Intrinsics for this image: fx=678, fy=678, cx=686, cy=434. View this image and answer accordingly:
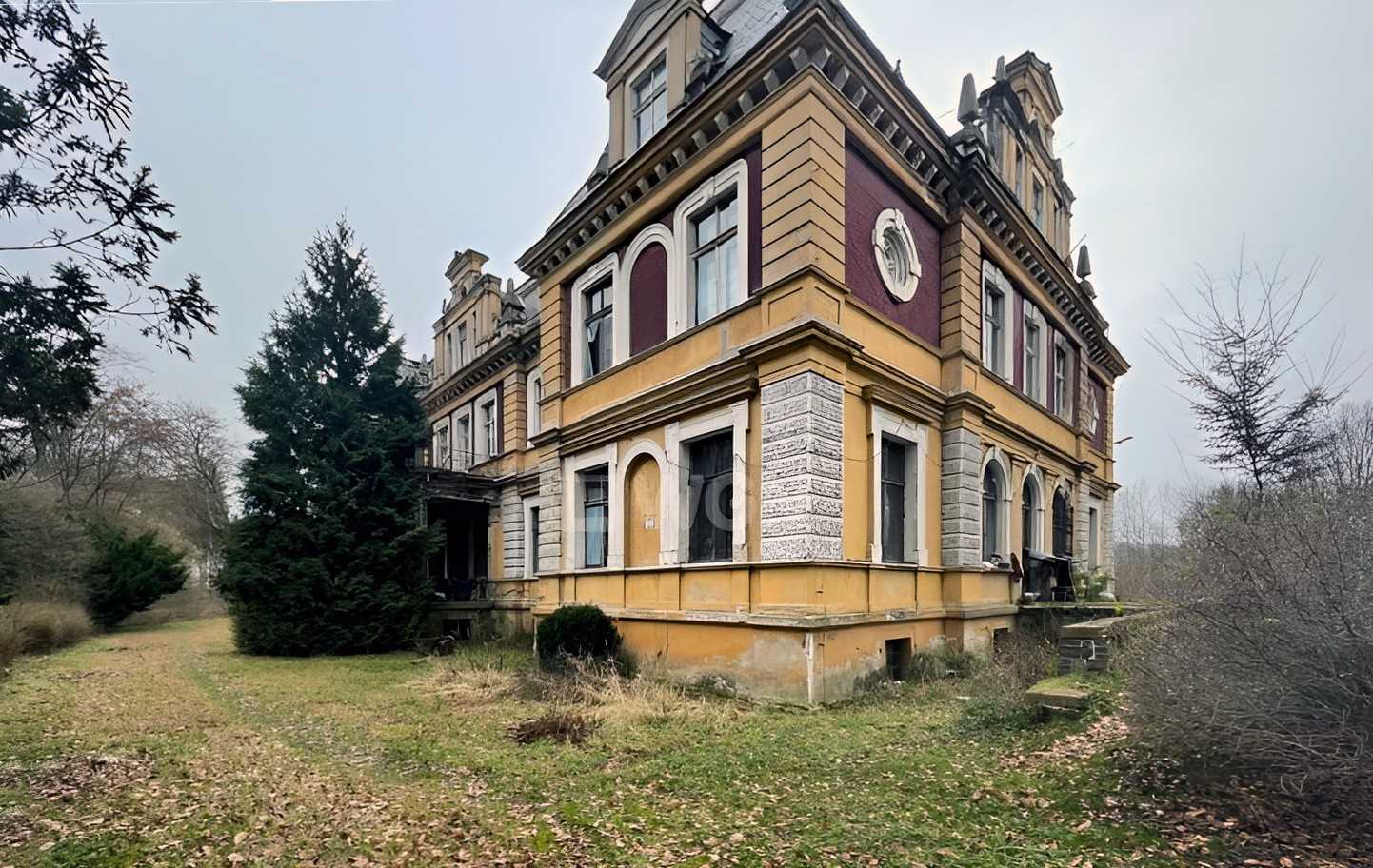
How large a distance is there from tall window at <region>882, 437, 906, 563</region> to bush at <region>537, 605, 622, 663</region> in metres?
4.93

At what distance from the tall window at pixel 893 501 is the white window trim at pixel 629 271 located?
4378 millimetres

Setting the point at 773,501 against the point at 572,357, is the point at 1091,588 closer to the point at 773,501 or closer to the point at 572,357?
the point at 773,501

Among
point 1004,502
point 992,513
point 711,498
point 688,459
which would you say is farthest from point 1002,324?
point 711,498

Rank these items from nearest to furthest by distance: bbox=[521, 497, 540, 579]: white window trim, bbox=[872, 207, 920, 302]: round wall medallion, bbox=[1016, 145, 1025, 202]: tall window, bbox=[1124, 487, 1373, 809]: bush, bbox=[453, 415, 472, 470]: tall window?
bbox=[1124, 487, 1373, 809]: bush
bbox=[872, 207, 920, 302]: round wall medallion
bbox=[1016, 145, 1025, 202]: tall window
bbox=[521, 497, 540, 579]: white window trim
bbox=[453, 415, 472, 470]: tall window

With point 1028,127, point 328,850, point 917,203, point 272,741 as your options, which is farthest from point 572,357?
point 1028,127

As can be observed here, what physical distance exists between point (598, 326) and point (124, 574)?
838 inches

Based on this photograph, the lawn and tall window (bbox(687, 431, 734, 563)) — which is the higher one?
tall window (bbox(687, 431, 734, 563))

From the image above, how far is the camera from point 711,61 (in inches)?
470

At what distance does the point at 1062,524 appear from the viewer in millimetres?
18406

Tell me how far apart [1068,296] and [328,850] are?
19339mm

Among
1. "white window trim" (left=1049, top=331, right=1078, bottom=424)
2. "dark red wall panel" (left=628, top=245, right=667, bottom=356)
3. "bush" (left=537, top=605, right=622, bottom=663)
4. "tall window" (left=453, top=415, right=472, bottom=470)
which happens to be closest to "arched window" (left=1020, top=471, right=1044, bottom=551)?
"white window trim" (left=1049, top=331, right=1078, bottom=424)

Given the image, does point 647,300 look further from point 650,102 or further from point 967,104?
point 967,104

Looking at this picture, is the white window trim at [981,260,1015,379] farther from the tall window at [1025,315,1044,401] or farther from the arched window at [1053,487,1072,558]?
the arched window at [1053,487,1072,558]

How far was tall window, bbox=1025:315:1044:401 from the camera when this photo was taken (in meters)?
16.3
